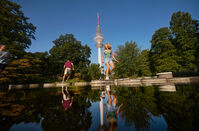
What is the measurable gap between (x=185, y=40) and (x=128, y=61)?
937cm

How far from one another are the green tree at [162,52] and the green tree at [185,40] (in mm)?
898

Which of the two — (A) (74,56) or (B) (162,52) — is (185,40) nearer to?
(B) (162,52)

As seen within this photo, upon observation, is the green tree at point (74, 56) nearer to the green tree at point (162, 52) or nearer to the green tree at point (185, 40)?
the green tree at point (162, 52)

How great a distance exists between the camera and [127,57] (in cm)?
1653

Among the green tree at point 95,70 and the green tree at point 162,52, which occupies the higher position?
the green tree at point 162,52

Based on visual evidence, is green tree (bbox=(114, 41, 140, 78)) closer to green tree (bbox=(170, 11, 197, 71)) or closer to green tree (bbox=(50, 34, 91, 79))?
green tree (bbox=(50, 34, 91, 79))

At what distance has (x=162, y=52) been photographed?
1747 cm

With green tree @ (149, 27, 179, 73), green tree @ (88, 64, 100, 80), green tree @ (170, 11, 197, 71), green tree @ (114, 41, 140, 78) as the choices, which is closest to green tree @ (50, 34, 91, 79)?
green tree @ (88, 64, 100, 80)

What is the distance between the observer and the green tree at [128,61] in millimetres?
16047

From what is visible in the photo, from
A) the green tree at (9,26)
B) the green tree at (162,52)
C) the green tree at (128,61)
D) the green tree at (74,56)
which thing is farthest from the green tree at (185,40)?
the green tree at (9,26)

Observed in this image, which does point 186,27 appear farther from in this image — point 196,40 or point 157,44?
point 157,44

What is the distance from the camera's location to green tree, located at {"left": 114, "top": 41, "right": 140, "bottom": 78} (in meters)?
16.0

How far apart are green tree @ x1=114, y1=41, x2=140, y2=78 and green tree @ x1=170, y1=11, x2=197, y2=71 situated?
6596mm

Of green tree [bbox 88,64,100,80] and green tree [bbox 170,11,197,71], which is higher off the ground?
green tree [bbox 170,11,197,71]
